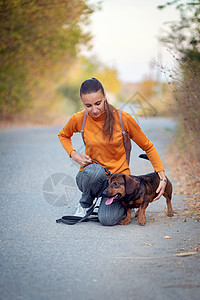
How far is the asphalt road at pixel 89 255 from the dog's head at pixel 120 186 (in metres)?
0.39

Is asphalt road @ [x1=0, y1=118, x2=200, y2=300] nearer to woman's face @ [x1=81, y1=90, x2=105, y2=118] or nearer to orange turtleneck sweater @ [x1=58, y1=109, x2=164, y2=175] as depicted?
orange turtleneck sweater @ [x1=58, y1=109, x2=164, y2=175]

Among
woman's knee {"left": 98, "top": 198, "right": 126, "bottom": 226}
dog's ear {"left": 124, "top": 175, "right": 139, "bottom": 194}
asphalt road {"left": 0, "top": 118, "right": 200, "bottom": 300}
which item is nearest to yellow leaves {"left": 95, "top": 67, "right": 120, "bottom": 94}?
asphalt road {"left": 0, "top": 118, "right": 200, "bottom": 300}

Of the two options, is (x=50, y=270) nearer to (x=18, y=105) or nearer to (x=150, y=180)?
(x=150, y=180)

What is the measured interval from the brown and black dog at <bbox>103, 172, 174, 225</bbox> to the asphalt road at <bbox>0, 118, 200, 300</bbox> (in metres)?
0.23

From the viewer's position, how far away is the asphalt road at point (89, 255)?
2920 mm

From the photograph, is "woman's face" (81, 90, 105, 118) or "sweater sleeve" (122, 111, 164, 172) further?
"sweater sleeve" (122, 111, 164, 172)

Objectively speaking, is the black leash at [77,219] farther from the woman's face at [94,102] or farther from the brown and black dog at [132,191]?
the woman's face at [94,102]

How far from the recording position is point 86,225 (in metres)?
4.70

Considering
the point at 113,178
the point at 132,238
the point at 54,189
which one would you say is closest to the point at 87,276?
the point at 132,238

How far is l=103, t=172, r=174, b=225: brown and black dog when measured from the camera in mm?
4359

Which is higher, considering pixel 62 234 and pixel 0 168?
pixel 62 234

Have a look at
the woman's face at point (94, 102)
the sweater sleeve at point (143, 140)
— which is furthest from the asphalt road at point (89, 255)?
the woman's face at point (94, 102)

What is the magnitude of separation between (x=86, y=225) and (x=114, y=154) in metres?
0.88

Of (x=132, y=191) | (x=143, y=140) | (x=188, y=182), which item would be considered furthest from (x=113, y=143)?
(x=188, y=182)
